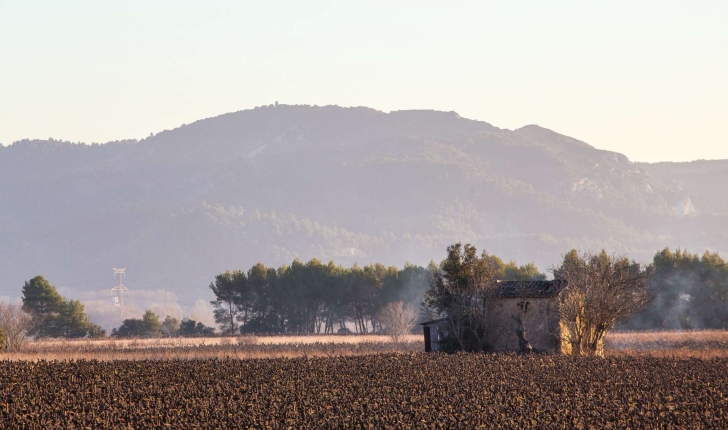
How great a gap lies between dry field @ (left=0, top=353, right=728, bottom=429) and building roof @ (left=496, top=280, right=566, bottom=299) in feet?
20.8

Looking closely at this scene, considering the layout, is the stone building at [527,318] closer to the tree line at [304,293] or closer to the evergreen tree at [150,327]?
the tree line at [304,293]

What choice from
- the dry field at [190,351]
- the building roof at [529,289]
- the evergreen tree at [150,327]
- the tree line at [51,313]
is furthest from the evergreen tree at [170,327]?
the building roof at [529,289]

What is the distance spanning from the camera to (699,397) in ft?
105

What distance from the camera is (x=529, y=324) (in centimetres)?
5228

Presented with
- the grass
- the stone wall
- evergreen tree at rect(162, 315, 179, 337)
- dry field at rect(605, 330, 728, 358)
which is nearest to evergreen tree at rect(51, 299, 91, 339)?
evergreen tree at rect(162, 315, 179, 337)

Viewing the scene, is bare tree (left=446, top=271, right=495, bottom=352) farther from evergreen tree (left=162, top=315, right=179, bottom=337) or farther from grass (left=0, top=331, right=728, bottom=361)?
evergreen tree (left=162, top=315, right=179, bottom=337)

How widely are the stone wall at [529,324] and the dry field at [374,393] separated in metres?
5.38

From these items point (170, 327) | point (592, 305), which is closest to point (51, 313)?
point (170, 327)

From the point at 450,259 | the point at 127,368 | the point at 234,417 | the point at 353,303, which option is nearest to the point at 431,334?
the point at 450,259

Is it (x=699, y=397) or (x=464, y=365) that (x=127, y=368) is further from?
(x=699, y=397)

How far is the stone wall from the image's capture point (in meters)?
52.2

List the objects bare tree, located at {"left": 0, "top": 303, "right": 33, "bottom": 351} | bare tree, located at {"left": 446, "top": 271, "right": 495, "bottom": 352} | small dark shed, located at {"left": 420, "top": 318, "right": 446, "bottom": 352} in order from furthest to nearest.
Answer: bare tree, located at {"left": 0, "top": 303, "right": 33, "bottom": 351}, small dark shed, located at {"left": 420, "top": 318, "right": 446, "bottom": 352}, bare tree, located at {"left": 446, "top": 271, "right": 495, "bottom": 352}

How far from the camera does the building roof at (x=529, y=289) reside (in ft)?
172

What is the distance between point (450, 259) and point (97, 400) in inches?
1146
